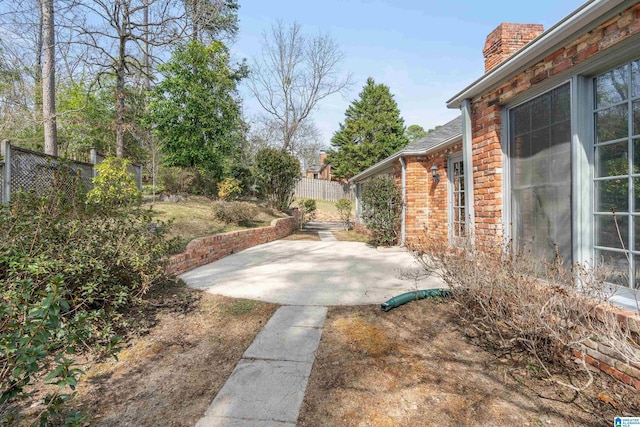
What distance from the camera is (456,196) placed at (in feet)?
22.9

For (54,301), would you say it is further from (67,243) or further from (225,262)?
(225,262)

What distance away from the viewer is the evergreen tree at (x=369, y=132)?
25906 mm

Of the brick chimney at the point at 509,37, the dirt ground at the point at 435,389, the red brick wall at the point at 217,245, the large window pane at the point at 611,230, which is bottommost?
the dirt ground at the point at 435,389

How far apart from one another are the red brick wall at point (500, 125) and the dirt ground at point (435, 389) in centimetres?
19

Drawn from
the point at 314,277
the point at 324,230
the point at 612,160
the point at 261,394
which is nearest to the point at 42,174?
the point at 314,277

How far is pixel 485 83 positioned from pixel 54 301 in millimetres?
4663

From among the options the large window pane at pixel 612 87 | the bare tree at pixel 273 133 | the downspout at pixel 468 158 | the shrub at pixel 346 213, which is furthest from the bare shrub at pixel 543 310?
the bare tree at pixel 273 133

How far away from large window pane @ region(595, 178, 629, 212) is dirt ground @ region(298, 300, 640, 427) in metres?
1.35

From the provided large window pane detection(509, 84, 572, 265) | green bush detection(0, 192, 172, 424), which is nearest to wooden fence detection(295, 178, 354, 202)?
green bush detection(0, 192, 172, 424)

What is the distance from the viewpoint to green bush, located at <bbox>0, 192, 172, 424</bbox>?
7.64 ft

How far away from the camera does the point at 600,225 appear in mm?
2668

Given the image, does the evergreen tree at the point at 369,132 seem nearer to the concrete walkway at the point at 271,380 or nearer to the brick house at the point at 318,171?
the brick house at the point at 318,171

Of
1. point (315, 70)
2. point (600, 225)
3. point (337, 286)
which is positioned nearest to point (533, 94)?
point (600, 225)

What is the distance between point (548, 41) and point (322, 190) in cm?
2191
